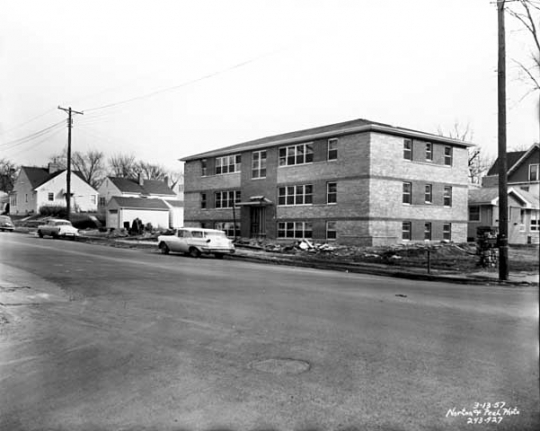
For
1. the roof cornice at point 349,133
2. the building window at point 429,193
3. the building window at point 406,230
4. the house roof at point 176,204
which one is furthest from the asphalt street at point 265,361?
the house roof at point 176,204

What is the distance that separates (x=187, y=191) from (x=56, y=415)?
36.1 meters

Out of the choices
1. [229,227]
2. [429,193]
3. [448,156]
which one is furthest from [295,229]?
[448,156]

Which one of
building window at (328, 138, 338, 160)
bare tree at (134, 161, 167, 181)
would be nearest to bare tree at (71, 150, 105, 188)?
bare tree at (134, 161, 167, 181)

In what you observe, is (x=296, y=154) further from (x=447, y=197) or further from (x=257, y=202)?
(x=447, y=197)

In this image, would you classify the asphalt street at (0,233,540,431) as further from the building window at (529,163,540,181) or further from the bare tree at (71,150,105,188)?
the bare tree at (71,150,105,188)

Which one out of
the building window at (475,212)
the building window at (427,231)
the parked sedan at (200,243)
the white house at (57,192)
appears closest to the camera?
the building window at (475,212)

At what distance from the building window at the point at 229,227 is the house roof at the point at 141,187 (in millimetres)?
28480

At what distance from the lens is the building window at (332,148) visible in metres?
27.9

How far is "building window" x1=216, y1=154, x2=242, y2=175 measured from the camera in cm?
3447

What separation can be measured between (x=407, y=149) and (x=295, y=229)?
826cm

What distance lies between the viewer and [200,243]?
21.5m

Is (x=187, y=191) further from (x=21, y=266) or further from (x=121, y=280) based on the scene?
(x=121, y=280)

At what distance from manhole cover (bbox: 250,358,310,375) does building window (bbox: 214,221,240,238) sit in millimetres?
28540

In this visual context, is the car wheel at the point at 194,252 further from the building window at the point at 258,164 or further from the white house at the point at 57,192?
the white house at the point at 57,192
